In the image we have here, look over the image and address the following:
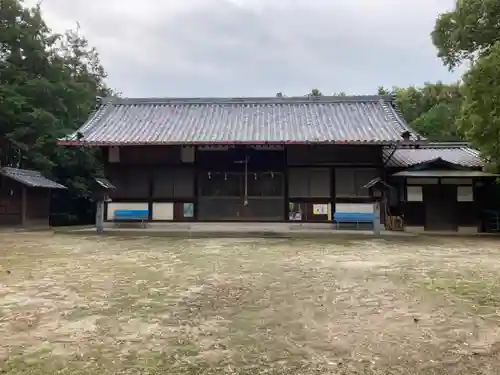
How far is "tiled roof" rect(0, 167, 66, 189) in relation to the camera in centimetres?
1840

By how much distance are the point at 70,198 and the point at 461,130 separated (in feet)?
60.9

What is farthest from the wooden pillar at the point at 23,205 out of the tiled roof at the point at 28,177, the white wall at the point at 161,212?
the white wall at the point at 161,212

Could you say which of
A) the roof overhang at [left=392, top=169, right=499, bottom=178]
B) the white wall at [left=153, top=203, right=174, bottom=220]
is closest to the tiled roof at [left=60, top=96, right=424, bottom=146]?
the roof overhang at [left=392, top=169, right=499, bottom=178]

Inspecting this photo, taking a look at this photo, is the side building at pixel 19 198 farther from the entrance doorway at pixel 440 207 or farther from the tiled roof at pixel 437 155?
the entrance doorway at pixel 440 207

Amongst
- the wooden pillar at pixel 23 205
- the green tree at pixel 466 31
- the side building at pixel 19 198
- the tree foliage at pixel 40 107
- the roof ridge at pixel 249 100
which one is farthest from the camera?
the tree foliage at pixel 40 107

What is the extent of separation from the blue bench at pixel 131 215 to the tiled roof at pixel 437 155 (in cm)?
908

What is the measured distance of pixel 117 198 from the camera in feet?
51.8

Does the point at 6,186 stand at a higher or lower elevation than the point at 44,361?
higher

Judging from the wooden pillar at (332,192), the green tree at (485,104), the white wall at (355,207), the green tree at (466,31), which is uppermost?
the green tree at (466,31)

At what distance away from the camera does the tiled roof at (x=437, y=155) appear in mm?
17438

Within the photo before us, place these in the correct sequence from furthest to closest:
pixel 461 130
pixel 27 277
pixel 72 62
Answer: pixel 72 62
pixel 461 130
pixel 27 277

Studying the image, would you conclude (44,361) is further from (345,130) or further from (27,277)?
(345,130)

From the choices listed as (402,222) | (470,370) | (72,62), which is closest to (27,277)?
(470,370)

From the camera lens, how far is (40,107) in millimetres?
22797
